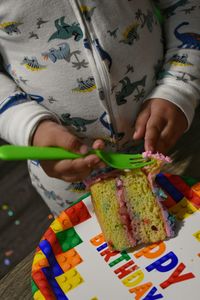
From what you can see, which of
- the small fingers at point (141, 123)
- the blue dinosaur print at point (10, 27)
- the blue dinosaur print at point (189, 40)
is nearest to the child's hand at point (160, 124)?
the small fingers at point (141, 123)

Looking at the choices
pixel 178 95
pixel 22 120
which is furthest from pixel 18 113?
pixel 178 95

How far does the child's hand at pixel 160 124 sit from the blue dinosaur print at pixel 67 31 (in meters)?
0.15

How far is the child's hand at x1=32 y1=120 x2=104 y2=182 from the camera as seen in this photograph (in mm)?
536

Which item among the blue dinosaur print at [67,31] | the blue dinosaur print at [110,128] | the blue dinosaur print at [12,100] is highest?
the blue dinosaur print at [67,31]

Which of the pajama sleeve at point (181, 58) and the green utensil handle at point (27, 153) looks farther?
the pajama sleeve at point (181, 58)

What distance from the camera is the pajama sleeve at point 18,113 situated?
0.59 metres

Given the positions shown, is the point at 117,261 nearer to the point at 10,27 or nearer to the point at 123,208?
the point at 123,208

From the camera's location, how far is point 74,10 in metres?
0.59

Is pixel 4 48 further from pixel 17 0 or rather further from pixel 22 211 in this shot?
pixel 22 211

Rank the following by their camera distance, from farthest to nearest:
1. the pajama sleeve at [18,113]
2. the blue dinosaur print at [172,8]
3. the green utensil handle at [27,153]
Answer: the blue dinosaur print at [172,8]
the pajama sleeve at [18,113]
the green utensil handle at [27,153]

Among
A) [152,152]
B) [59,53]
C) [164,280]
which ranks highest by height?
[59,53]

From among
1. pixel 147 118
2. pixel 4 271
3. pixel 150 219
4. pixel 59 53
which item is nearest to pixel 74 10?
pixel 59 53

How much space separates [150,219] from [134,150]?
209mm

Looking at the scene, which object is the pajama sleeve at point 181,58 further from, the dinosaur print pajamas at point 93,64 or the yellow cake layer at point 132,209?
the yellow cake layer at point 132,209
